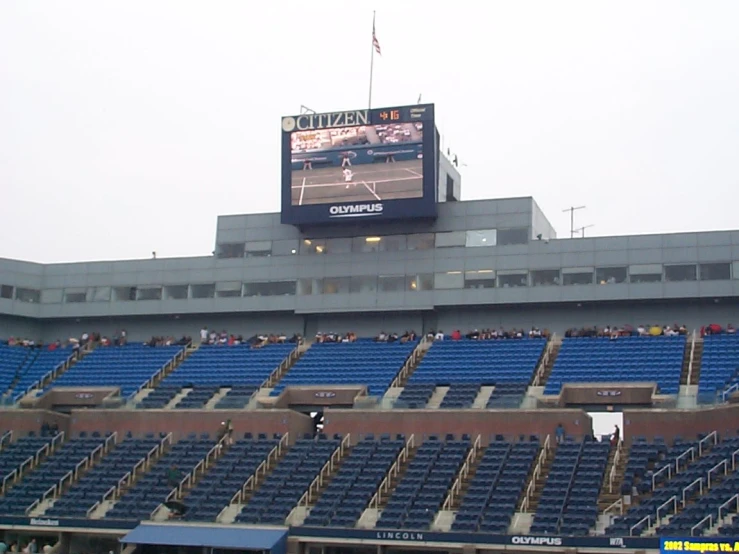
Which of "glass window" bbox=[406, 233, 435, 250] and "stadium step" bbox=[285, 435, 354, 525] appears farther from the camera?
"glass window" bbox=[406, 233, 435, 250]

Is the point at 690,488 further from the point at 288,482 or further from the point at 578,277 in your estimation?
the point at 578,277

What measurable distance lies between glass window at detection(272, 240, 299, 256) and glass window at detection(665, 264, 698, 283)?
875 inches

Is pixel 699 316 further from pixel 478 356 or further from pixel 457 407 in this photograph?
pixel 457 407

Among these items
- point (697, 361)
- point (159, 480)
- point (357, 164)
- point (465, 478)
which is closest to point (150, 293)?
point (357, 164)

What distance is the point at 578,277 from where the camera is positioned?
60.3 m

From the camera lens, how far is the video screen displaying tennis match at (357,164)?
61969mm

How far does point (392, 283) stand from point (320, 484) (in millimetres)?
18177

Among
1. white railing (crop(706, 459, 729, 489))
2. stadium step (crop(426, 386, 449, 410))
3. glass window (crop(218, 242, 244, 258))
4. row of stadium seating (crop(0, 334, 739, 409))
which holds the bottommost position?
white railing (crop(706, 459, 729, 489))

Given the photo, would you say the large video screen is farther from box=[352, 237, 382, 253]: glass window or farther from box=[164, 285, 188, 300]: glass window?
box=[164, 285, 188, 300]: glass window

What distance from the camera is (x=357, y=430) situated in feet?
172

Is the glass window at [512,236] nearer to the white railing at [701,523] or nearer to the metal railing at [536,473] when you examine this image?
the metal railing at [536,473]

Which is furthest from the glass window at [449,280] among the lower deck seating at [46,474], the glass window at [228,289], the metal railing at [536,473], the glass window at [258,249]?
the lower deck seating at [46,474]

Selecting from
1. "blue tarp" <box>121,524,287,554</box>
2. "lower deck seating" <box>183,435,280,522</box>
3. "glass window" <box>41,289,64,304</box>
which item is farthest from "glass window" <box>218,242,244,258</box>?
"blue tarp" <box>121,524,287,554</box>

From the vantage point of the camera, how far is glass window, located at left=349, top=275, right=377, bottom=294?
2525 inches
